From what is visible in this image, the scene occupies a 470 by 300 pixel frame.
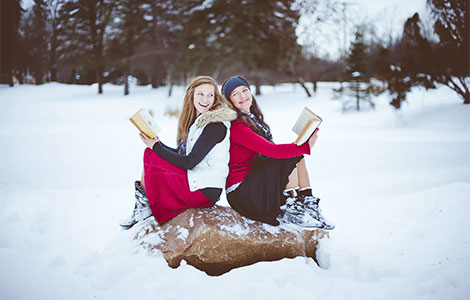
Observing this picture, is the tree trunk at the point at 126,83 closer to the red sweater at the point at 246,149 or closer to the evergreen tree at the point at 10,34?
the evergreen tree at the point at 10,34

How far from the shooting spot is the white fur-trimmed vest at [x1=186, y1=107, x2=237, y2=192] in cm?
216

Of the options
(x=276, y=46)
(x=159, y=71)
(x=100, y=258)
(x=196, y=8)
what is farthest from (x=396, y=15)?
(x=159, y=71)

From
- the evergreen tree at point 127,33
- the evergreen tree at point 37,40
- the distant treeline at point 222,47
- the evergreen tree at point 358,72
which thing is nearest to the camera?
the evergreen tree at point 37,40

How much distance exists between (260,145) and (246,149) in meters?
0.23

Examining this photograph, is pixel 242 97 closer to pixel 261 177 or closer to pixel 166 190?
pixel 261 177

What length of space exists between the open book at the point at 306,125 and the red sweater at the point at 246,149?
0.07 metres

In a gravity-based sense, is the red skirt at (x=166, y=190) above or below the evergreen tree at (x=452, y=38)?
below

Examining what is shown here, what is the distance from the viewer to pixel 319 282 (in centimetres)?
209

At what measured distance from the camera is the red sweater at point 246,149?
6.73 ft

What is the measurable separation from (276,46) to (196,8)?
4270 mm

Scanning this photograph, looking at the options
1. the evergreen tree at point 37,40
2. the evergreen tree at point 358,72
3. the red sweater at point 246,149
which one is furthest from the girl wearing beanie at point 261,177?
the evergreen tree at point 358,72

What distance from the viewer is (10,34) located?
4.65m

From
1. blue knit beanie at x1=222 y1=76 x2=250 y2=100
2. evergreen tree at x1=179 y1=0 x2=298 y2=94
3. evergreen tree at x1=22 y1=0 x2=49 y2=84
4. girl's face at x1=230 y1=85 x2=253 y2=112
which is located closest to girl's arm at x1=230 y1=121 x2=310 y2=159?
girl's face at x1=230 y1=85 x2=253 y2=112

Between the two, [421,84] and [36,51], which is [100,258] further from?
[421,84]
